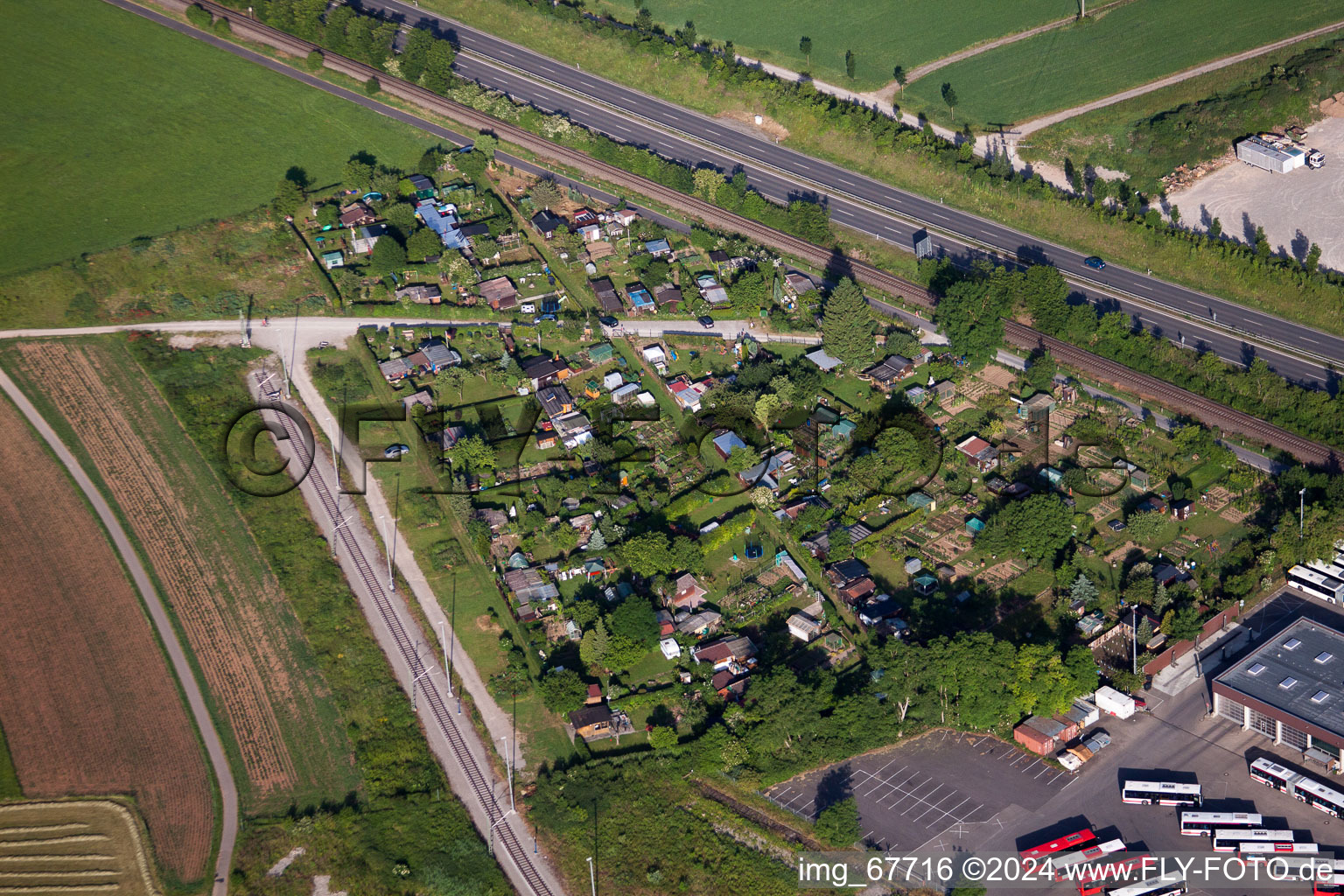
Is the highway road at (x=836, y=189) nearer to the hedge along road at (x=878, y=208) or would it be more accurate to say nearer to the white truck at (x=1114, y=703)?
the hedge along road at (x=878, y=208)

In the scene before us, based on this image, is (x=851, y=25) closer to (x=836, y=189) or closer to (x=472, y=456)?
(x=836, y=189)

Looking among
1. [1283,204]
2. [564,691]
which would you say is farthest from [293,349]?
[1283,204]

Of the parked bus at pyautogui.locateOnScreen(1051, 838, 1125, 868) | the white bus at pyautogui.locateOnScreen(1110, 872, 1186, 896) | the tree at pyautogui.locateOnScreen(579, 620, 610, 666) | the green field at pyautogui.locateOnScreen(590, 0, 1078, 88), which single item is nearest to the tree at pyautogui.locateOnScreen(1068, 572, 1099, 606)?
the parked bus at pyautogui.locateOnScreen(1051, 838, 1125, 868)

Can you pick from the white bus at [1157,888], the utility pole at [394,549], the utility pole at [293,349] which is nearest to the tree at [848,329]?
Result: the utility pole at [394,549]

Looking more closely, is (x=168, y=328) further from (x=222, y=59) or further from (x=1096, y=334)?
(x=1096, y=334)

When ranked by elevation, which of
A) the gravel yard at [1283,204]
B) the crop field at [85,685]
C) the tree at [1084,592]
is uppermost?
the gravel yard at [1283,204]

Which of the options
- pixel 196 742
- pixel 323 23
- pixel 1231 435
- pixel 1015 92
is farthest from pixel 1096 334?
pixel 323 23
